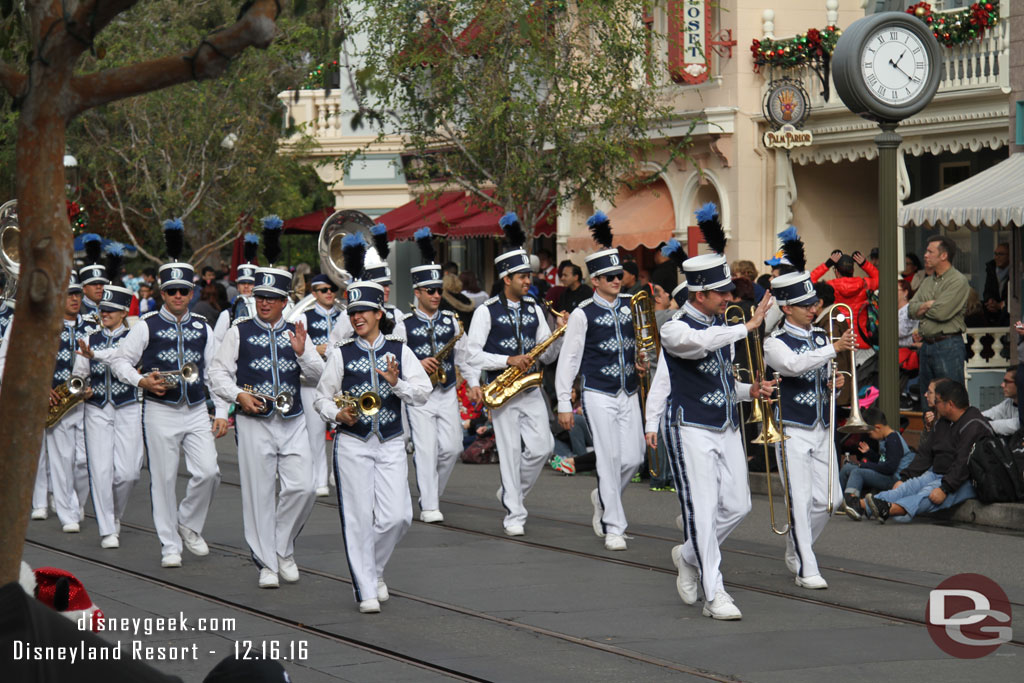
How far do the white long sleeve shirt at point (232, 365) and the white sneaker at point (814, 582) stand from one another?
3367 millimetres

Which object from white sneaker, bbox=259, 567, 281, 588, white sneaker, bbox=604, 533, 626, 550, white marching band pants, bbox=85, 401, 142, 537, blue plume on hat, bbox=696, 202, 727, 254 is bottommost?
white sneaker, bbox=604, 533, 626, 550

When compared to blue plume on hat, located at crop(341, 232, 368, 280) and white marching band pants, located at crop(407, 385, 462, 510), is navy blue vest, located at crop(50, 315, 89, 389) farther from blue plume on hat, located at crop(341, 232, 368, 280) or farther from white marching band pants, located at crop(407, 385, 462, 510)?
white marching band pants, located at crop(407, 385, 462, 510)

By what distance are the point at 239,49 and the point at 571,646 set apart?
3.96 meters

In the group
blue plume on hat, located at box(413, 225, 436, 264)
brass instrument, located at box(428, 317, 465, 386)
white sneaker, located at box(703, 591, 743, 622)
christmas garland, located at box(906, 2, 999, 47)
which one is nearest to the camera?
white sneaker, located at box(703, 591, 743, 622)

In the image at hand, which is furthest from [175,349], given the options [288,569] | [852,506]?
[852,506]

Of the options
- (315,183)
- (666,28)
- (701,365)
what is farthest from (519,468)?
(315,183)

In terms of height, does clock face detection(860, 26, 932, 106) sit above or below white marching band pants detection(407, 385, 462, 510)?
above

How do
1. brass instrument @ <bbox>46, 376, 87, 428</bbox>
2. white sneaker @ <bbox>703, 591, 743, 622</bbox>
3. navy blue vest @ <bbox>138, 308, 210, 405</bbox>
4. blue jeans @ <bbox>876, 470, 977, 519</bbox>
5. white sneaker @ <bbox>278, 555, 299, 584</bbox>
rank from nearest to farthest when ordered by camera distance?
white sneaker @ <bbox>703, 591, 743, 622</bbox> → white sneaker @ <bbox>278, 555, 299, 584</bbox> → navy blue vest @ <bbox>138, 308, 210, 405</bbox> → blue jeans @ <bbox>876, 470, 977, 519</bbox> → brass instrument @ <bbox>46, 376, 87, 428</bbox>

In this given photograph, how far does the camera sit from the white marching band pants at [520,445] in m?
12.5

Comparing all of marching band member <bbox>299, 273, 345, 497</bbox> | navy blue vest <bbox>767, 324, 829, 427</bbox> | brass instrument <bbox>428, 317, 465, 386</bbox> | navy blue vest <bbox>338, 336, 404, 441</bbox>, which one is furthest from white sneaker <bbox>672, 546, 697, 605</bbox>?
marching band member <bbox>299, 273, 345, 497</bbox>

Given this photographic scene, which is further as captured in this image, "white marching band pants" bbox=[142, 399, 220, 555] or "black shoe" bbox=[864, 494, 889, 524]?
"black shoe" bbox=[864, 494, 889, 524]

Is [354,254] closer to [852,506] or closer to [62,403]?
[62,403]

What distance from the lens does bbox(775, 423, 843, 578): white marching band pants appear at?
984 centimetres

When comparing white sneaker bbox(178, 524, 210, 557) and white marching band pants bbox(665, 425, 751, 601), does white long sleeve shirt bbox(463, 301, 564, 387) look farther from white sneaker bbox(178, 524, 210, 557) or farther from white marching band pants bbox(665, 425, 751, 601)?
white marching band pants bbox(665, 425, 751, 601)
